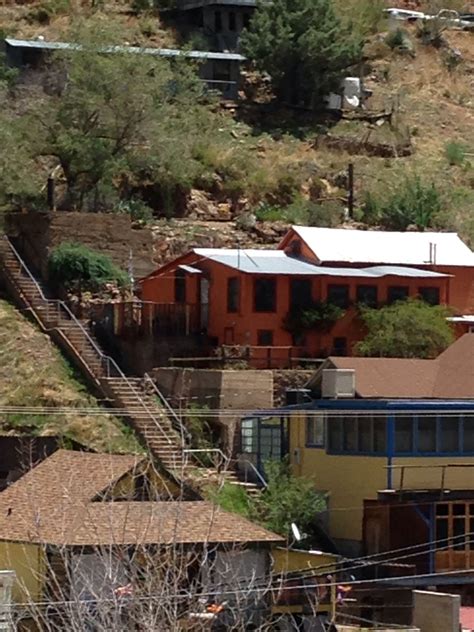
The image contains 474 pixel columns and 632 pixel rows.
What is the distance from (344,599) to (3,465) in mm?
12459

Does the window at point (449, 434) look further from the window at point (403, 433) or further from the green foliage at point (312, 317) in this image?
the green foliage at point (312, 317)

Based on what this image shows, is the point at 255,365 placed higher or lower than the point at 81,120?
lower

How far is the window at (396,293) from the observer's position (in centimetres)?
5891

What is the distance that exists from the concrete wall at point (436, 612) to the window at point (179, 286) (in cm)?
2457

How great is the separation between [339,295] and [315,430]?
990cm

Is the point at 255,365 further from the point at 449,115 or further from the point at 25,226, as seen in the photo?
the point at 449,115

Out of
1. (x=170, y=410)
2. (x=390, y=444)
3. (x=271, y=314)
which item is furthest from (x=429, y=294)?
(x=390, y=444)

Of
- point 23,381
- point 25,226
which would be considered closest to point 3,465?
point 23,381

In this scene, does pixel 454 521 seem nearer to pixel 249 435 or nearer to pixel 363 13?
pixel 249 435

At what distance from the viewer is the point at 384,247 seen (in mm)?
63219

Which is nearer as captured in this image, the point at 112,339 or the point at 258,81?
the point at 112,339

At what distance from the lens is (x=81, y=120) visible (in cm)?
6806

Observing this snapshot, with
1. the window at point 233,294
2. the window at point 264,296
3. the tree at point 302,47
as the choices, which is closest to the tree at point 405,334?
the window at point 264,296

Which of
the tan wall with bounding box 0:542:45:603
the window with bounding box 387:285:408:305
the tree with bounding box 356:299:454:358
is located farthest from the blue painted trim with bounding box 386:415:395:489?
the window with bounding box 387:285:408:305
